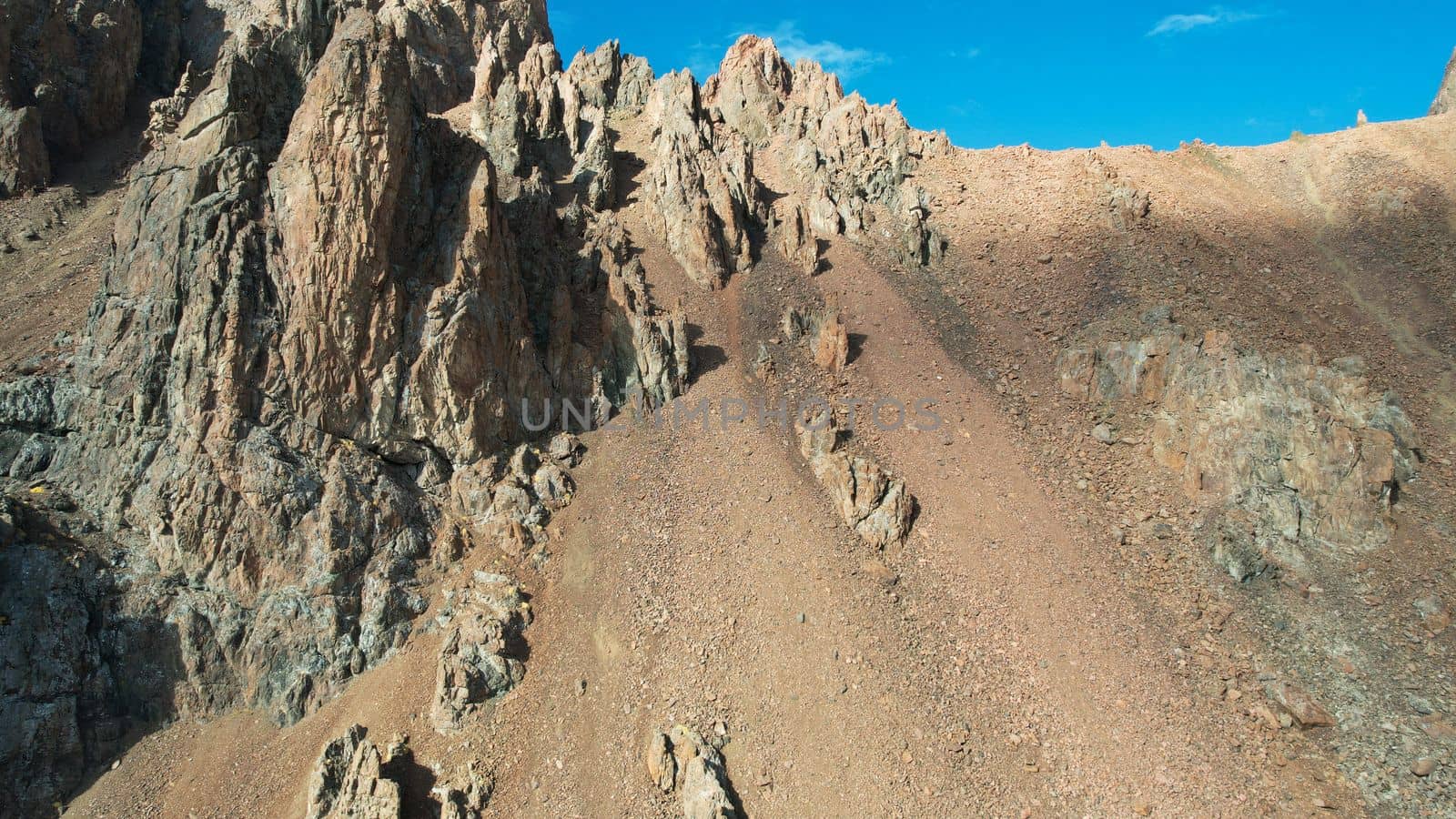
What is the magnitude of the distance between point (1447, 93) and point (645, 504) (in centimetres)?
5534

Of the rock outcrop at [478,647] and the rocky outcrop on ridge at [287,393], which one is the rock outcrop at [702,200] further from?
the rock outcrop at [478,647]

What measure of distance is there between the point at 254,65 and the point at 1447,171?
52.5 m

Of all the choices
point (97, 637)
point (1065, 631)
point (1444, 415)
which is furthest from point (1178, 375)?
point (97, 637)

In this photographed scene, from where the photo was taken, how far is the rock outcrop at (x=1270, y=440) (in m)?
21.6

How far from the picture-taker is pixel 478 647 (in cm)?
1967

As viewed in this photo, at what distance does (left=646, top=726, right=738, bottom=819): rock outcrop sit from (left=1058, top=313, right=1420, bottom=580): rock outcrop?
17.5 meters

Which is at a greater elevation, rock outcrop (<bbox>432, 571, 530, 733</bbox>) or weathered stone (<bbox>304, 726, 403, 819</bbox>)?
rock outcrop (<bbox>432, 571, 530, 733</bbox>)

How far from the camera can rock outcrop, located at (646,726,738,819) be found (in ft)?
54.8

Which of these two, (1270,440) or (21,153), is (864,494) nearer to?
(1270,440)

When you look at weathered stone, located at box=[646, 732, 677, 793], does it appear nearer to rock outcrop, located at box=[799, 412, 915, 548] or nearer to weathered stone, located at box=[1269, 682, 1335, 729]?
rock outcrop, located at box=[799, 412, 915, 548]

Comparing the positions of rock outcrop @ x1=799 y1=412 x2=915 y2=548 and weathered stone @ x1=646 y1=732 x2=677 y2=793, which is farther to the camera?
rock outcrop @ x1=799 y1=412 x2=915 y2=548

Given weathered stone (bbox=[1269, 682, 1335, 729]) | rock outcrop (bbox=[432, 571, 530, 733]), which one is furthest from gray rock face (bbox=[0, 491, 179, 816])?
weathered stone (bbox=[1269, 682, 1335, 729])

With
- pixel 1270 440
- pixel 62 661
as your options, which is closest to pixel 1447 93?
pixel 1270 440

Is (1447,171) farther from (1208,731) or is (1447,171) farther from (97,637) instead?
(97,637)
